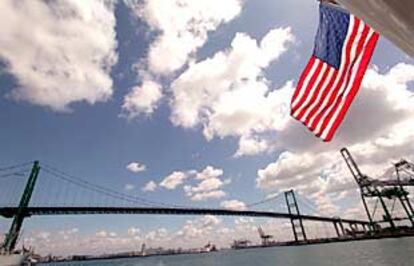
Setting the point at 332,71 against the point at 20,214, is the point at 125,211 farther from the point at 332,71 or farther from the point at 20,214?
the point at 332,71

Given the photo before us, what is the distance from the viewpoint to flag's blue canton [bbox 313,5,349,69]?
157 inches

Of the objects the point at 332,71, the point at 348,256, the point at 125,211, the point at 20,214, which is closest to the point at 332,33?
the point at 332,71

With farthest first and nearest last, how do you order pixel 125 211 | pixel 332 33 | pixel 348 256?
pixel 125 211 < pixel 348 256 < pixel 332 33

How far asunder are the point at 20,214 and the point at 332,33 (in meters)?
46.7

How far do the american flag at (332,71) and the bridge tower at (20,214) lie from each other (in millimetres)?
37364

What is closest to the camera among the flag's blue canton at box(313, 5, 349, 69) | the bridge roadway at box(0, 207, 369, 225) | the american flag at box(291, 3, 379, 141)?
the american flag at box(291, 3, 379, 141)

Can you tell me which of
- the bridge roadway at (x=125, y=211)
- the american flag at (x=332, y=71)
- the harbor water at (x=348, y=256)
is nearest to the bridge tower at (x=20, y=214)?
the bridge roadway at (x=125, y=211)

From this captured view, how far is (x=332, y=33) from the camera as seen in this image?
4133 millimetres

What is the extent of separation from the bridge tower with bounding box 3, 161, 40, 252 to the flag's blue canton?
37832mm

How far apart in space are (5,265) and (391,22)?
35.7m

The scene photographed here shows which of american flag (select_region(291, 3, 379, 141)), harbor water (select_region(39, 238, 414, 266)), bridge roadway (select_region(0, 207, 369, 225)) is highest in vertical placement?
bridge roadway (select_region(0, 207, 369, 225))

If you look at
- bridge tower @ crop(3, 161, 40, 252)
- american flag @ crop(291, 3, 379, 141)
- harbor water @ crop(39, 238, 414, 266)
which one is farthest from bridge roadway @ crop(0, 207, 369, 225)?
→ american flag @ crop(291, 3, 379, 141)

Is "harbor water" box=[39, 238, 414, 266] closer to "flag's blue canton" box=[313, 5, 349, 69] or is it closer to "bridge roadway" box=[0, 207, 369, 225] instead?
"bridge roadway" box=[0, 207, 369, 225]

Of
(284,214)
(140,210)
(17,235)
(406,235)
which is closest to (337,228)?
(284,214)
